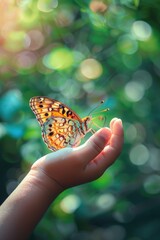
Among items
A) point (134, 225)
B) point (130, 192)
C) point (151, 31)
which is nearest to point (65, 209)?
point (130, 192)

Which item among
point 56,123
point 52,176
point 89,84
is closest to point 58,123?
point 56,123

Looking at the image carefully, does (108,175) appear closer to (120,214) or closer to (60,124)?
(120,214)

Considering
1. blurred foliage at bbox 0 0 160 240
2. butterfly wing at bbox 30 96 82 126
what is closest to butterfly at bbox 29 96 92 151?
butterfly wing at bbox 30 96 82 126

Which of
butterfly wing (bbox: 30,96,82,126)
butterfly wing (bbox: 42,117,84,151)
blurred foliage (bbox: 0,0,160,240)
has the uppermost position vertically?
butterfly wing (bbox: 30,96,82,126)

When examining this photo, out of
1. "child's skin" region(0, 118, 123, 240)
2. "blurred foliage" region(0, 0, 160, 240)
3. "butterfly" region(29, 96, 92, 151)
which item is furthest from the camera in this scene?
"blurred foliage" region(0, 0, 160, 240)

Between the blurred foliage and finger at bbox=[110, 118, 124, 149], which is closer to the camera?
finger at bbox=[110, 118, 124, 149]

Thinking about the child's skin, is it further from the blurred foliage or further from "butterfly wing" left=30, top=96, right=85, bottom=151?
the blurred foliage

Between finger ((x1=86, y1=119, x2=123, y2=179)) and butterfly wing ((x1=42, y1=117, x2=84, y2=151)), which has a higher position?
butterfly wing ((x1=42, y1=117, x2=84, y2=151))

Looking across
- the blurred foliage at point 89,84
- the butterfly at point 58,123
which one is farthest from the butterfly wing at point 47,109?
the blurred foliage at point 89,84

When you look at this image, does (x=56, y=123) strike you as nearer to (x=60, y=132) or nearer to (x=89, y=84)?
(x=60, y=132)
